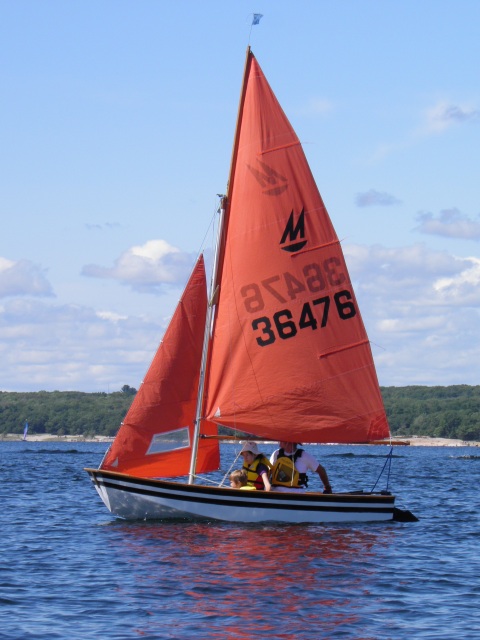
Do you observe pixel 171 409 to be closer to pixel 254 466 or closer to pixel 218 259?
pixel 254 466

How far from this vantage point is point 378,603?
20.5 m

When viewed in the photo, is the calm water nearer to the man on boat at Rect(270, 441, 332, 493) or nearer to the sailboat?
the man on boat at Rect(270, 441, 332, 493)

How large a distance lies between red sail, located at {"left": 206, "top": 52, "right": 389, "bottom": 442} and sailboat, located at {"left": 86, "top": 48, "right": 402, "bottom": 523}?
25 millimetres

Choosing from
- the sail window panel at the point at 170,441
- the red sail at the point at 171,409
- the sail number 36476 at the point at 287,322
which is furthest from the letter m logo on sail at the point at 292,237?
the sail window panel at the point at 170,441

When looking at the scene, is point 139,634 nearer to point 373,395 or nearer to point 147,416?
point 147,416

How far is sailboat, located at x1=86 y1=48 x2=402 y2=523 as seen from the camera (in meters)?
29.4

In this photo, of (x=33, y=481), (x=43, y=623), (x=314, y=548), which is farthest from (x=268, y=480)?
(x=33, y=481)

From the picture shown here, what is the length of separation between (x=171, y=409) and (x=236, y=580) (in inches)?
319

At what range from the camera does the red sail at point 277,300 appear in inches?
1157

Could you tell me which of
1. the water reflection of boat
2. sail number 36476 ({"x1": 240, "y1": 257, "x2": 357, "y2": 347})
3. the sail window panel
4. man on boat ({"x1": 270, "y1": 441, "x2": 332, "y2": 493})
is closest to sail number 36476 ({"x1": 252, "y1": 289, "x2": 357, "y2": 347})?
sail number 36476 ({"x1": 240, "y1": 257, "x2": 357, "y2": 347})

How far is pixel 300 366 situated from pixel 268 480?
9.89ft

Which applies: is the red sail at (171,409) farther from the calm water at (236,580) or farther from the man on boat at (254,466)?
the calm water at (236,580)

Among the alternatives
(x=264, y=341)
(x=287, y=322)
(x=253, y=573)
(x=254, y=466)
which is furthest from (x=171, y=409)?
(x=253, y=573)

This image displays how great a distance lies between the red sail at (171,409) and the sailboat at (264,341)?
25 mm
